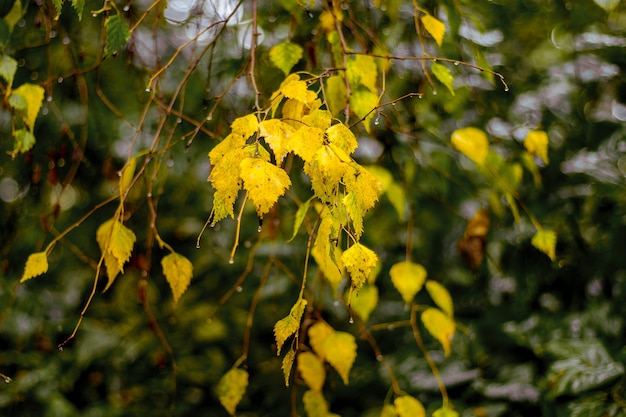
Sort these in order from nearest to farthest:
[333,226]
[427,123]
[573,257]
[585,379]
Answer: [333,226]
[585,379]
[427,123]
[573,257]

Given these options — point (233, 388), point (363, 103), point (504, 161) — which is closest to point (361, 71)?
point (363, 103)

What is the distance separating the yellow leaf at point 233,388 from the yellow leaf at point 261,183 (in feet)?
1.97

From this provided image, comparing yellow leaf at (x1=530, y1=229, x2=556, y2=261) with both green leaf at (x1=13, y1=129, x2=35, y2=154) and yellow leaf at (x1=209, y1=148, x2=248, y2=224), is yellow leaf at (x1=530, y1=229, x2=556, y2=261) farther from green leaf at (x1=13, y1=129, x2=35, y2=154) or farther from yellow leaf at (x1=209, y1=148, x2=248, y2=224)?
green leaf at (x1=13, y1=129, x2=35, y2=154)

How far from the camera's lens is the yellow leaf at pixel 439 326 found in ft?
3.80

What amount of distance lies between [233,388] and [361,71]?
580 millimetres

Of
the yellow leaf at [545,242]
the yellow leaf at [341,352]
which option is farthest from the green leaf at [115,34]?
the yellow leaf at [545,242]

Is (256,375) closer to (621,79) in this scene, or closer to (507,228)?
(507,228)

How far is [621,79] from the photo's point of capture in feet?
4.99

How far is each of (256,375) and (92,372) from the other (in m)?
0.44

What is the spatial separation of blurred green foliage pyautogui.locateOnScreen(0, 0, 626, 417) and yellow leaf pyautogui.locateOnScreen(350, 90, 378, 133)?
219 millimetres

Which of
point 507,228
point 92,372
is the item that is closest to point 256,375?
point 92,372

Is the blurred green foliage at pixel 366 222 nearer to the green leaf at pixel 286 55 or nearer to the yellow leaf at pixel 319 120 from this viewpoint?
the green leaf at pixel 286 55

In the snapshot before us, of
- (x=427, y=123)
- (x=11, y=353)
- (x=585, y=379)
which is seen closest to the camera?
(x=585, y=379)

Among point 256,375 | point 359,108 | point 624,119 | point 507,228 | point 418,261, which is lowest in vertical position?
point 256,375
